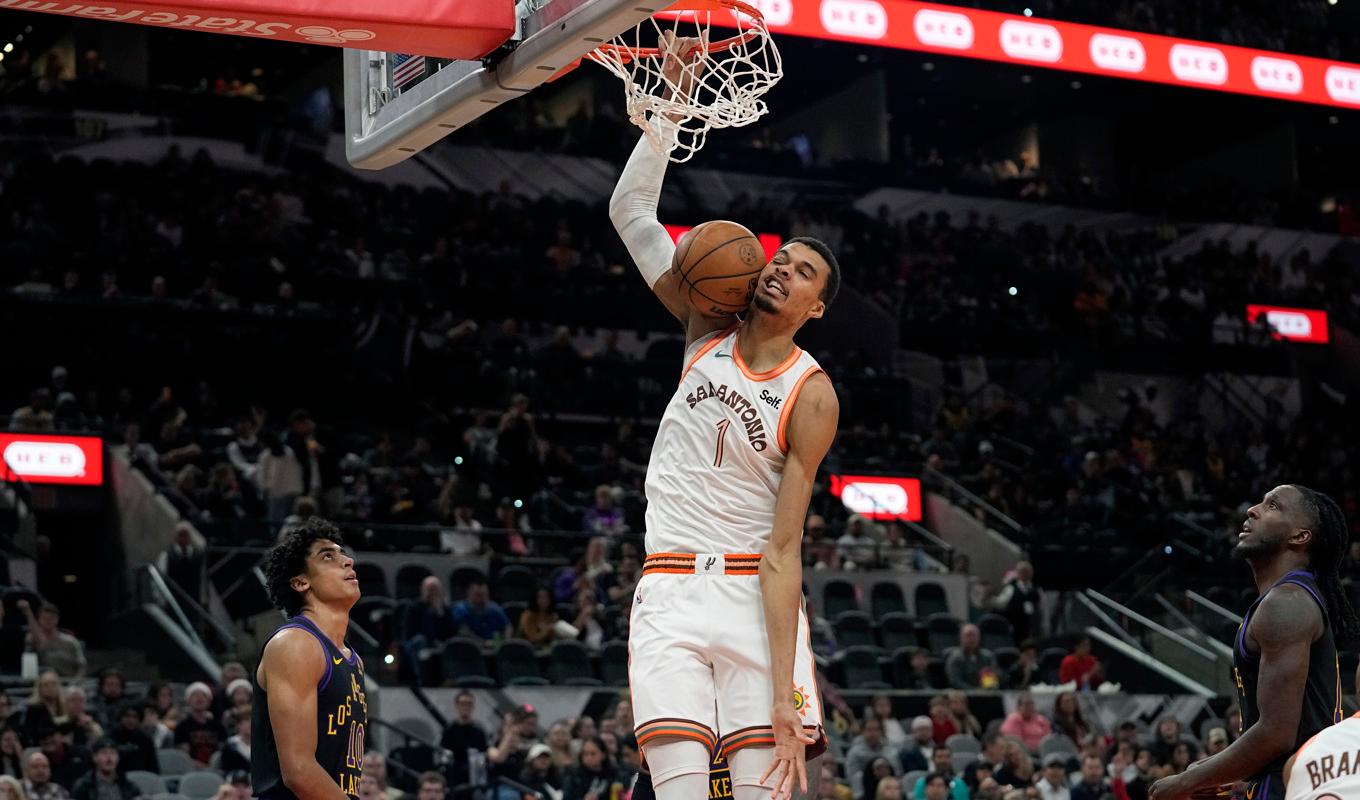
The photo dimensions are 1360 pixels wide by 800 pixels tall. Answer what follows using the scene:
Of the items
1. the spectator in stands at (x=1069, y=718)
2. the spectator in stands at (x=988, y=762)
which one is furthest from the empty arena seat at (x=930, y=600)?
the spectator in stands at (x=988, y=762)

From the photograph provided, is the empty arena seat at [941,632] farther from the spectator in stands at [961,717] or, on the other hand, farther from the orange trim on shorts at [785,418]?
the orange trim on shorts at [785,418]

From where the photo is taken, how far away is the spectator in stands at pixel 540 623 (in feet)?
51.6

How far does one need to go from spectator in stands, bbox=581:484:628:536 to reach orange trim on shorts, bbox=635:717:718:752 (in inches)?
530

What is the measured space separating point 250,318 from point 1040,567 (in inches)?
381

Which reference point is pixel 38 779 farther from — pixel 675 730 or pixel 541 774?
pixel 675 730

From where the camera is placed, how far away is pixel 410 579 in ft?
55.3

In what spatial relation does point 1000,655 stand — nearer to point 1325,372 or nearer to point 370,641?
point 370,641

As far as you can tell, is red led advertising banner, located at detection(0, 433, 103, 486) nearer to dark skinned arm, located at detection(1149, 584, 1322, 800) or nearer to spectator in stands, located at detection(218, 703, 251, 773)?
spectator in stands, located at detection(218, 703, 251, 773)

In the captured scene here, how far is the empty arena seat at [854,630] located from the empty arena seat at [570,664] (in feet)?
10.3

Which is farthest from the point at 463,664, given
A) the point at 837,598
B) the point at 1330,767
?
the point at 1330,767

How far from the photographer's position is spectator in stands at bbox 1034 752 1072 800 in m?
13.8

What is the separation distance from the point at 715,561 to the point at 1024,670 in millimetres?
12841

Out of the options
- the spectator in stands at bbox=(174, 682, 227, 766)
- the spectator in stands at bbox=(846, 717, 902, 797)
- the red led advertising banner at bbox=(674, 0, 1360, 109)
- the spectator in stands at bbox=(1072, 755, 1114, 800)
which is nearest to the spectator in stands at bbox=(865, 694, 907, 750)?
the spectator in stands at bbox=(846, 717, 902, 797)

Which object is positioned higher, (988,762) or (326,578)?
(326,578)
